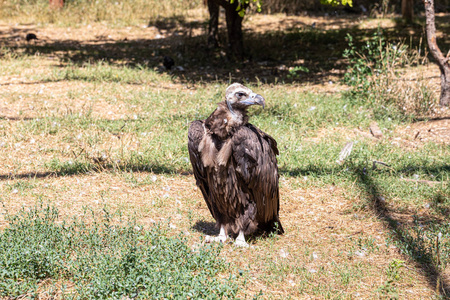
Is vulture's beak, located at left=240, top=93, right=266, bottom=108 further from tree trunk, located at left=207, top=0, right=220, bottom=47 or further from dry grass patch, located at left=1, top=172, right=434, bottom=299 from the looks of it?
tree trunk, located at left=207, top=0, right=220, bottom=47

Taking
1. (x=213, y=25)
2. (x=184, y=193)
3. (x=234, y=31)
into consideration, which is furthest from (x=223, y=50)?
(x=184, y=193)

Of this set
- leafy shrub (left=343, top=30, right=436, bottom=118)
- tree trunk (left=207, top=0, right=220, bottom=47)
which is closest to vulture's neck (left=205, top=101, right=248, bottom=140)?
leafy shrub (left=343, top=30, right=436, bottom=118)

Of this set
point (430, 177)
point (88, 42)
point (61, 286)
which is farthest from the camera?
point (88, 42)

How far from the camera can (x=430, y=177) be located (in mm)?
5773

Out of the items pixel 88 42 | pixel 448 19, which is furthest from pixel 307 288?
pixel 448 19

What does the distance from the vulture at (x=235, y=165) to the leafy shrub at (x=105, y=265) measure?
41cm

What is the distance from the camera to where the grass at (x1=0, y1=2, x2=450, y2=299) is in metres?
3.63

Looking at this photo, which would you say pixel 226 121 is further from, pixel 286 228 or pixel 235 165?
pixel 286 228

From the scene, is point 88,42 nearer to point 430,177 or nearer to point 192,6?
point 192,6

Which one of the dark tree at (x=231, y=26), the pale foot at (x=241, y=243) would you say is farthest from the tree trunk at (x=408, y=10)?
the pale foot at (x=241, y=243)

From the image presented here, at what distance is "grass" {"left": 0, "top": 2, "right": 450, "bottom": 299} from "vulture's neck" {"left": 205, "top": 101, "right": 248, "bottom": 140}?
35.7 inches

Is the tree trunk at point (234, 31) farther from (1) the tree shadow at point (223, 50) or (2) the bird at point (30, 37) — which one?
(2) the bird at point (30, 37)

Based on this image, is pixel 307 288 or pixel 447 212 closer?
pixel 307 288

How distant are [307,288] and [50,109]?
5479 mm
